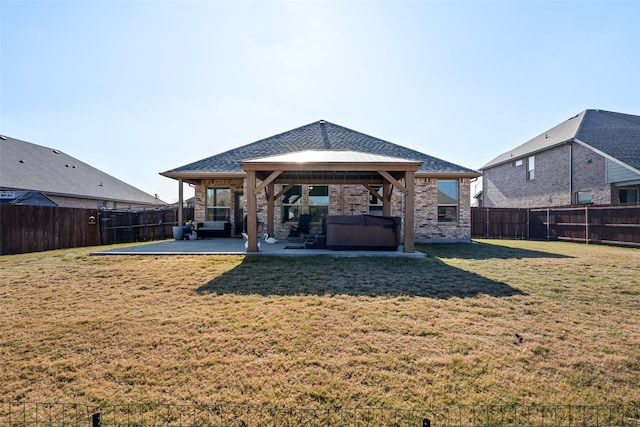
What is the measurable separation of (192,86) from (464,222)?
40.5 feet

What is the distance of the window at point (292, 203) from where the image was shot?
39.5 feet

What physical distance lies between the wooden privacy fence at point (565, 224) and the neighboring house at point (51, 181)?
23.4m

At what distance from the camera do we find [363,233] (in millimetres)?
8102

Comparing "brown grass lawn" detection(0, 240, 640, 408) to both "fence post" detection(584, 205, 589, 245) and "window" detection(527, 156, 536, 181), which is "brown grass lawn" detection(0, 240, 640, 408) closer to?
"fence post" detection(584, 205, 589, 245)

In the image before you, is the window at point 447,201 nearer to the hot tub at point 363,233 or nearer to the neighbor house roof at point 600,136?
the hot tub at point 363,233

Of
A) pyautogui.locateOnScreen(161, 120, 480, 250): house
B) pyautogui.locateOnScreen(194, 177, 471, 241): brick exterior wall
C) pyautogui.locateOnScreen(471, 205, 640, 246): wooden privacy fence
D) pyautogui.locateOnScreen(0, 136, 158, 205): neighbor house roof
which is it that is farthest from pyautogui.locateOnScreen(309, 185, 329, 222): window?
pyautogui.locateOnScreen(0, 136, 158, 205): neighbor house roof

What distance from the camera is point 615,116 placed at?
1827 cm

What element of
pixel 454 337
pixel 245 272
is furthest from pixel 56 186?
pixel 454 337

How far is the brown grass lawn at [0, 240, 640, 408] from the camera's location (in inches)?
90.0

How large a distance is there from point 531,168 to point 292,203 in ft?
57.8

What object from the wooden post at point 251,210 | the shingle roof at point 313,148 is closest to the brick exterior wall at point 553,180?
the shingle roof at point 313,148

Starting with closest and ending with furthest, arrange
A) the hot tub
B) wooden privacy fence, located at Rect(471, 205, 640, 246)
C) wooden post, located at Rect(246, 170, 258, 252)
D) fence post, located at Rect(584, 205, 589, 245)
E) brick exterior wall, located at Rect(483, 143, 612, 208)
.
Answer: wooden post, located at Rect(246, 170, 258, 252) → the hot tub → wooden privacy fence, located at Rect(471, 205, 640, 246) → fence post, located at Rect(584, 205, 589, 245) → brick exterior wall, located at Rect(483, 143, 612, 208)

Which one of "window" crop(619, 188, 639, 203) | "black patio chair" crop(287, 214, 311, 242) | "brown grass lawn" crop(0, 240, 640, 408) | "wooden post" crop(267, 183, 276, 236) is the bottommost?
"brown grass lawn" crop(0, 240, 640, 408)

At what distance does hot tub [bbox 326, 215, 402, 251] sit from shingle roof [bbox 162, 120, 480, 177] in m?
4.42
